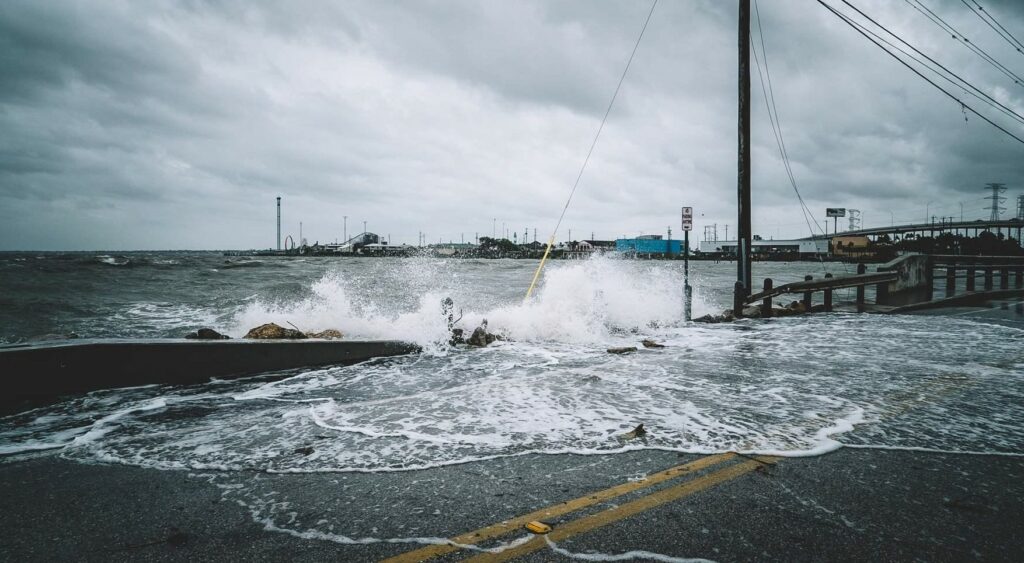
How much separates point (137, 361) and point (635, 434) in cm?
644

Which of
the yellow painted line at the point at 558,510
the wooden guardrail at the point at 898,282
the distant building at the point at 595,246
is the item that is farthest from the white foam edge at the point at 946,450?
the distant building at the point at 595,246

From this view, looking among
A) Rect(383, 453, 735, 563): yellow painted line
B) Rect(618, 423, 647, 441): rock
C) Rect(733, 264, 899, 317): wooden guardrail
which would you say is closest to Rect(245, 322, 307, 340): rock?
Rect(618, 423, 647, 441): rock

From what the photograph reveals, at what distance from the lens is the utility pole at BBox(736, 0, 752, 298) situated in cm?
1348

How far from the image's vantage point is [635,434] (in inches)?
165

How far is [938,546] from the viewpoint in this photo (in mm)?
2381

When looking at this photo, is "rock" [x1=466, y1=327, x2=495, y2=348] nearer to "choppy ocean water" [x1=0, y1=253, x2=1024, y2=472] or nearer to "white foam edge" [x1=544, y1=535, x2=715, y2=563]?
"choppy ocean water" [x1=0, y1=253, x2=1024, y2=472]

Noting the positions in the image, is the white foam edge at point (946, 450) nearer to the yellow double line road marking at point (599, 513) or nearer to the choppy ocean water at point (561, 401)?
the choppy ocean water at point (561, 401)

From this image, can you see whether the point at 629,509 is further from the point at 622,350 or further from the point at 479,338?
the point at 479,338

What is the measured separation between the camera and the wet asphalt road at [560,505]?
2420 mm

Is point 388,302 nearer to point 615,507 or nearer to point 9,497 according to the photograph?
point 9,497

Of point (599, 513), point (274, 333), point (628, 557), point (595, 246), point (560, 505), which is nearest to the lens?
point (628, 557)

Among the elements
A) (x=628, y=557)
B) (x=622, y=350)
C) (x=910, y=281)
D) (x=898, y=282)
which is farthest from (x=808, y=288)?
(x=628, y=557)

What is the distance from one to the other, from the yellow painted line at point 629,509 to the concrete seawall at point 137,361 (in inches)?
234

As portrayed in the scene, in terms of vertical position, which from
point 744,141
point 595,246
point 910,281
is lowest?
point 910,281
